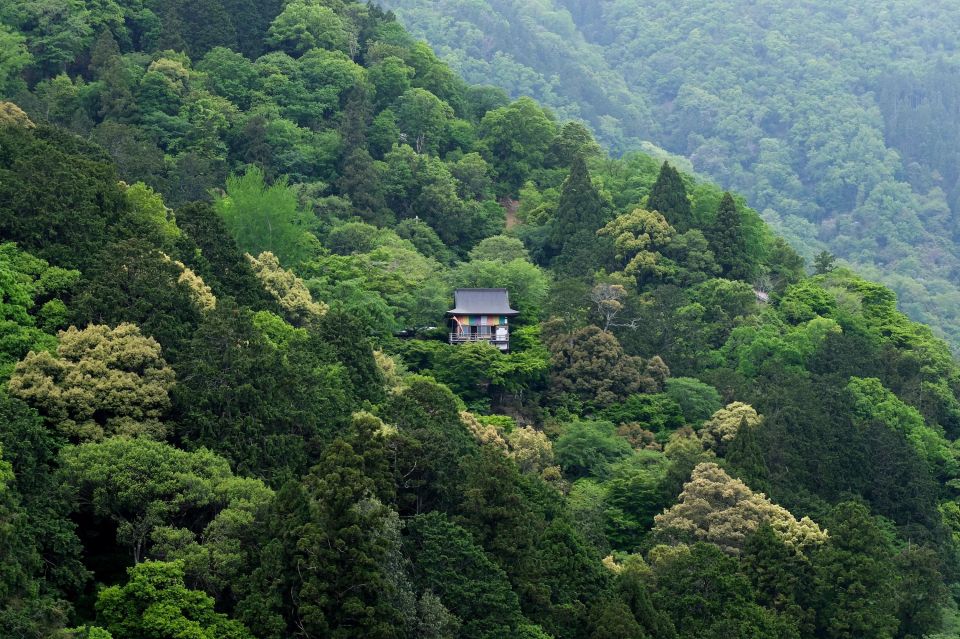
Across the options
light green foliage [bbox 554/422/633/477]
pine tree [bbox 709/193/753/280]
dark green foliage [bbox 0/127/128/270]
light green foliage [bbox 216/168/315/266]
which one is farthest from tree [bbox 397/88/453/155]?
dark green foliage [bbox 0/127/128/270]

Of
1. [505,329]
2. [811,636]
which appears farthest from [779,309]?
[811,636]

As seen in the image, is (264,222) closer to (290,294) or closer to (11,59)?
(290,294)

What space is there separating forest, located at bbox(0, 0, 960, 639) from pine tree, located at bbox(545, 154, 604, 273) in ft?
0.96

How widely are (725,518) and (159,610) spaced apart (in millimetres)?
24697

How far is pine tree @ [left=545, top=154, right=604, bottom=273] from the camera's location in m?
86.9

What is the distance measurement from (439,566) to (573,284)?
3110 centimetres

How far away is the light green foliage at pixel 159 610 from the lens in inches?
1624

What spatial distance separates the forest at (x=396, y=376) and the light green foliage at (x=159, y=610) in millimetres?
81

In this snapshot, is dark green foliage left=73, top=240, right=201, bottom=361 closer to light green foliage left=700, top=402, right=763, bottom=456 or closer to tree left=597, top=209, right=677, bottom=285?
light green foliage left=700, top=402, right=763, bottom=456

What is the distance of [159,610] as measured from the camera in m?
41.4

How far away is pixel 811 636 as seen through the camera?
57344mm

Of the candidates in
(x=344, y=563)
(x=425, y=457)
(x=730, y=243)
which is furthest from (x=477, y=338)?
(x=344, y=563)

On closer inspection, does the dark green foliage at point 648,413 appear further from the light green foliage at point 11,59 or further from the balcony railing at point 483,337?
the light green foliage at point 11,59

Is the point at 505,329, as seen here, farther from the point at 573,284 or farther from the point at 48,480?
the point at 48,480
